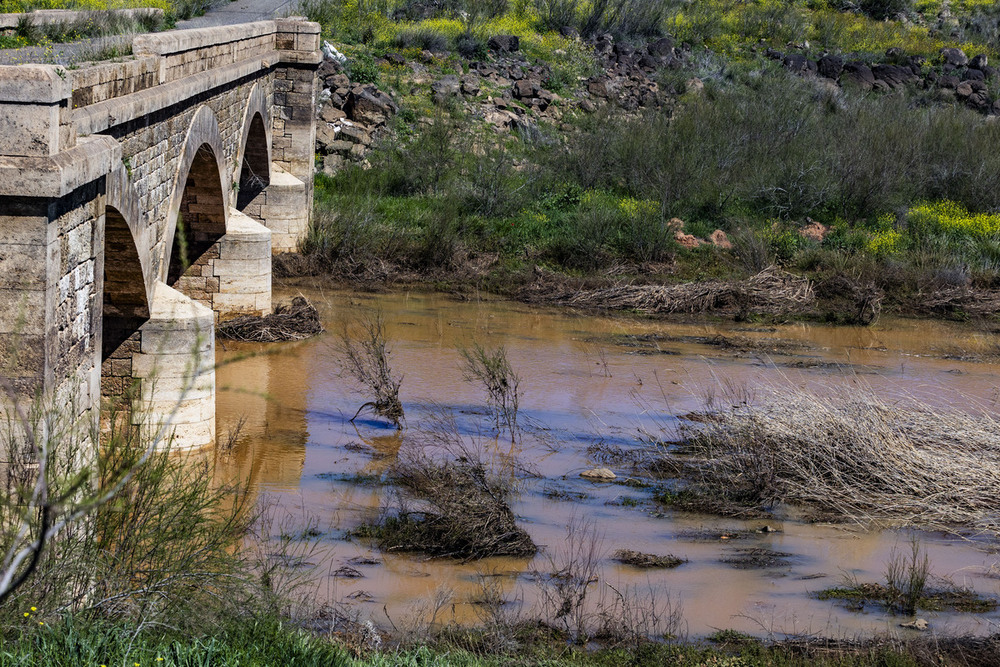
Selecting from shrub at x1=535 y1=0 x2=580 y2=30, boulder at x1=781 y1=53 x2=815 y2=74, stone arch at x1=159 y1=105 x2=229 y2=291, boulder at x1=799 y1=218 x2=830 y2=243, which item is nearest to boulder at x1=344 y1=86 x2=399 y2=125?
stone arch at x1=159 y1=105 x2=229 y2=291

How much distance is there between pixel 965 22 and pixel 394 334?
35517mm

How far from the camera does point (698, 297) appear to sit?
1916 centimetres

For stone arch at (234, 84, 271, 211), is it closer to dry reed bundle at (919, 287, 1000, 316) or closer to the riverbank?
dry reed bundle at (919, 287, 1000, 316)

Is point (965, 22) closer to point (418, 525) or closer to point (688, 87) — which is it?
point (688, 87)

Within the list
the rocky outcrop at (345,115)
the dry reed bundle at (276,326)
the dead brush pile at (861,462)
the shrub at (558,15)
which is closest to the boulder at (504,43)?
the shrub at (558,15)

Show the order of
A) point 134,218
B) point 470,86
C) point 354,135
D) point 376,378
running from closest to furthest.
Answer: point 134,218
point 376,378
point 354,135
point 470,86

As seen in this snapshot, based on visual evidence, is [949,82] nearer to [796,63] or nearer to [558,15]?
[796,63]

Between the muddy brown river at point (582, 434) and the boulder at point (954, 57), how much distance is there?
1952 centimetres

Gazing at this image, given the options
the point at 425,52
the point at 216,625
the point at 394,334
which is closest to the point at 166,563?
the point at 216,625

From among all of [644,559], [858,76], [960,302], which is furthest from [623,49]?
[644,559]

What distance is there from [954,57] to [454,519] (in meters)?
32.4

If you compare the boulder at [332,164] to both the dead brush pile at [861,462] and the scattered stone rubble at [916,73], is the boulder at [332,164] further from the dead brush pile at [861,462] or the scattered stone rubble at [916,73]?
the scattered stone rubble at [916,73]

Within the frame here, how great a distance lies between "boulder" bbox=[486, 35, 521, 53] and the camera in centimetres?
3088

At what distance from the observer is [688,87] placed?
103 feet
